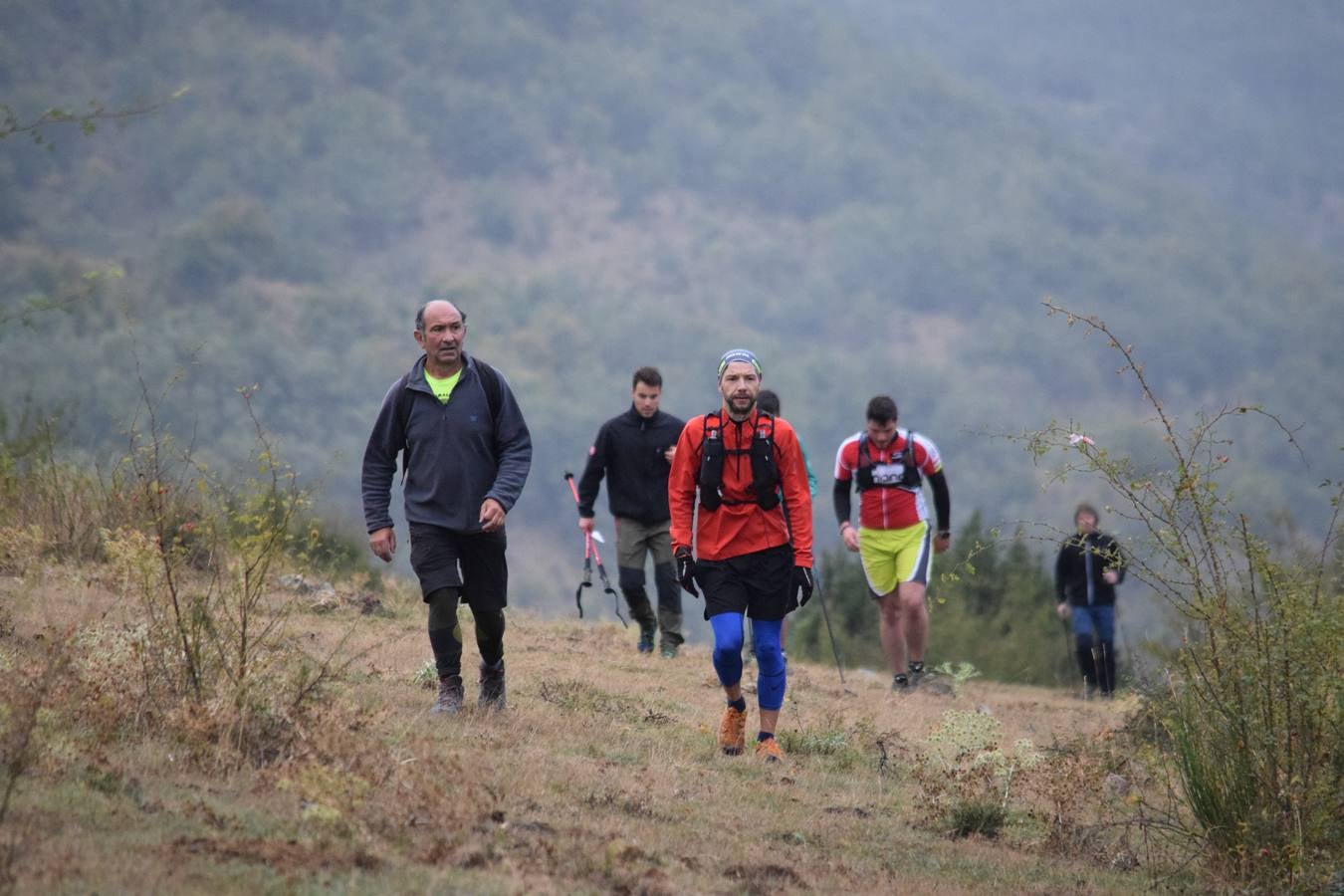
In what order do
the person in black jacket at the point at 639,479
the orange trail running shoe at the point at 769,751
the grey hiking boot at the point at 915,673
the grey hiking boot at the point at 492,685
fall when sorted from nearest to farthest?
the orange trail running shoe at the point at 769,751 → the grey hiking boot at the point at 492,685 → the person in black jacket at the point at 639,479 → the grey hiking boot at the point at 915,673

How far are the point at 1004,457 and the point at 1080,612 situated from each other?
14278 cm

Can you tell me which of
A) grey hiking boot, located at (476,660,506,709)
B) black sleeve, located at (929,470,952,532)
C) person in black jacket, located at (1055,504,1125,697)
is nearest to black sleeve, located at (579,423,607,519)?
black sleeve, located at (929,470,952,532)

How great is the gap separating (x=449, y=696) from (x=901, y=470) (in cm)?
530

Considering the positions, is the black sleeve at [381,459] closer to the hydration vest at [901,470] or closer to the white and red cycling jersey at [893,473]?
the white and red cycling jersey at [893,473]

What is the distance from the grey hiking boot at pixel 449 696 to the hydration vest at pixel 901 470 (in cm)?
511

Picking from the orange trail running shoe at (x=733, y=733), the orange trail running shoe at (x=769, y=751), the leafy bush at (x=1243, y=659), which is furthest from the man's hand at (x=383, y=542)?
the leafy bush at (x=1243, y=659)

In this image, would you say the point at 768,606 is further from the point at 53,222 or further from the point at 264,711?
the point at 53,222

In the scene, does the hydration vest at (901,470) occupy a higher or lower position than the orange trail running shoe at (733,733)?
higher

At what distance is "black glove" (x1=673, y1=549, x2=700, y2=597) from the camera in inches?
323

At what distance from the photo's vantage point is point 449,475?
26.1 ft

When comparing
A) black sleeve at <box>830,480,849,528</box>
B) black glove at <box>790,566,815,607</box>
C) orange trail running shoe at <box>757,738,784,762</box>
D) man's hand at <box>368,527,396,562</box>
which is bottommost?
orange trail running shoe at <box>757,738,784,762</box>

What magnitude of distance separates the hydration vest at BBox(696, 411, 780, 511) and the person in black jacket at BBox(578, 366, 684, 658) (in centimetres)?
472

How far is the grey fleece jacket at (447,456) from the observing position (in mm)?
7957

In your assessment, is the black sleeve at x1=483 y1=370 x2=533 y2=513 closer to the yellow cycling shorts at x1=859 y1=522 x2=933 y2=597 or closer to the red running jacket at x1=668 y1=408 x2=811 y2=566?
the red running jacket at x1=668 y1=408 x2=811 y2=566
